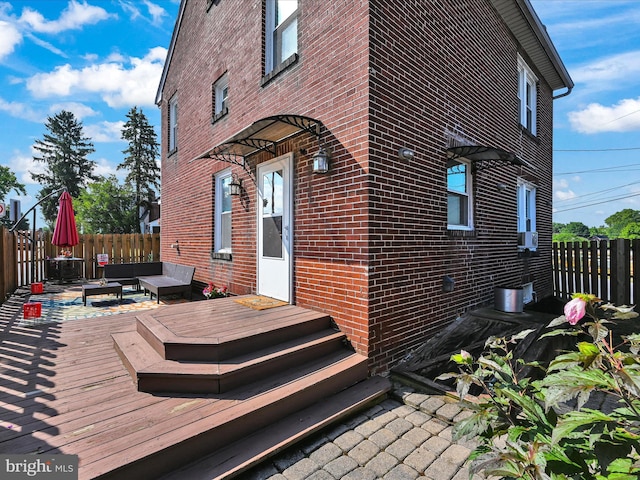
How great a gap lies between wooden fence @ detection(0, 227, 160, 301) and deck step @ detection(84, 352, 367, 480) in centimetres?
767

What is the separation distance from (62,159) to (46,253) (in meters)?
30.1

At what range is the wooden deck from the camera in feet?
6.97

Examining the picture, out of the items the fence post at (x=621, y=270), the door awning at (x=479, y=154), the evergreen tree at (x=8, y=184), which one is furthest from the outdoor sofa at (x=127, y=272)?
the evergreen tree at (x=8, y=184)

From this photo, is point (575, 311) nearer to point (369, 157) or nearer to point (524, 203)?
point (369, 157)

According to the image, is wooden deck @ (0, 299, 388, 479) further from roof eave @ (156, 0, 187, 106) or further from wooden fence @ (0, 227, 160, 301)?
roof eave @ (156, 0, 187, 106)

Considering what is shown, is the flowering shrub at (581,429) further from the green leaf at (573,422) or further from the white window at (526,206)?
the white window at (526,206)

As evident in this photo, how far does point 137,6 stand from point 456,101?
7.02 m

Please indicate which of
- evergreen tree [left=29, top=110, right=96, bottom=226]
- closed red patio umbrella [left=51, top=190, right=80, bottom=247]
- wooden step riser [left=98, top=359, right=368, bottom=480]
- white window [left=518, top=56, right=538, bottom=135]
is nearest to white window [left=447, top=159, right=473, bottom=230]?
wooden step riser [left=98, top=359, right=368, bottom=480]

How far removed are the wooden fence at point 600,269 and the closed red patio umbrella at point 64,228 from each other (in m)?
13.7

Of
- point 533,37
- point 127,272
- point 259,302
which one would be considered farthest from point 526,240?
point 127,272

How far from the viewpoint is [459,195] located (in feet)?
17.7

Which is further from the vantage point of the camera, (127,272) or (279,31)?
(127,272)

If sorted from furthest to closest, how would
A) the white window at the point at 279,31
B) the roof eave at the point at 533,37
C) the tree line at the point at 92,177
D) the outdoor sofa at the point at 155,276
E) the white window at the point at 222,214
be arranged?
the tree line at the point at 92,177, the outdoor sofa at the point at 155,276, the white window at the point at 222,214, the roof eave at the point at 533,37, the white window at the point at 279,31

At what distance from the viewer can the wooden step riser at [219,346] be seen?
306 cm
